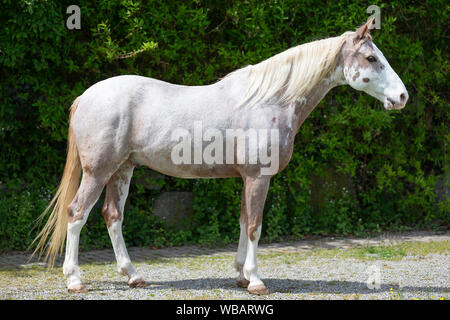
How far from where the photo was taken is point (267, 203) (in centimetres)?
727

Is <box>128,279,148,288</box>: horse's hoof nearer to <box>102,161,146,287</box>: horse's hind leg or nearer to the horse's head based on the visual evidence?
<box>102,161,146,287</box>: horse's hind leg

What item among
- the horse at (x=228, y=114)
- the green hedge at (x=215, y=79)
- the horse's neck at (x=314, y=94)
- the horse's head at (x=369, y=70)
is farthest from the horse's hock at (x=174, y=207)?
the horse's head at (x=369, y=70)

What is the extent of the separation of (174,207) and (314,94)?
10.6 ft

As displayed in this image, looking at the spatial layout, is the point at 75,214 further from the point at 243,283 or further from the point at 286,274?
the point at 286,274

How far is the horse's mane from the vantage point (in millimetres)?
4336

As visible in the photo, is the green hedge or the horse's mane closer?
the horse's mane

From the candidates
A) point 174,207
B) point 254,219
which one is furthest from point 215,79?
point 254,219

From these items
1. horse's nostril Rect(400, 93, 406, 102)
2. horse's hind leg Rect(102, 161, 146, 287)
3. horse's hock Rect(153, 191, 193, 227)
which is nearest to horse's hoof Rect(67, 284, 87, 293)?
horse's hind leg Rect(102, 161, 146, 287)

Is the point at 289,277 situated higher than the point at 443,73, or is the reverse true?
the point at 443,73

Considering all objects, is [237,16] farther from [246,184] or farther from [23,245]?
[23,245]

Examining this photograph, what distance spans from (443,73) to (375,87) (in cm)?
414

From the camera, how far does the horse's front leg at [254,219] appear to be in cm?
425

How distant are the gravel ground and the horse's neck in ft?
4.94

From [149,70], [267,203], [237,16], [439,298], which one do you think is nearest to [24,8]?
[149,70]
